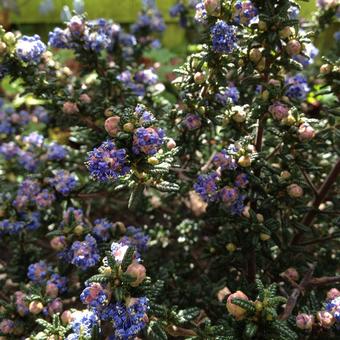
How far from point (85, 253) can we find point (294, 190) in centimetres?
89

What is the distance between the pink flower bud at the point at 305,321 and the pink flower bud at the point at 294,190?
19.6 inches

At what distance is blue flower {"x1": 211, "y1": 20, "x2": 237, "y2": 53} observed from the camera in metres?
1.80

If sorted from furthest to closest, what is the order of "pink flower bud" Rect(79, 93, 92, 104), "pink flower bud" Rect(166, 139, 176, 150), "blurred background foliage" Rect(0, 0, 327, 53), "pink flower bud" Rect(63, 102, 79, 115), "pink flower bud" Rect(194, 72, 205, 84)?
"blurred background foliage" Rect(0, 0, 327, 53), "pink flower bud" Rect(79, 93, 92, 104), "pink flower bud" Rect(63, 102, 79, 115), "pink flower bud" Rect(194, 72, 205, 84), "pink flower bud" Rect(166, 139, 176, 150)

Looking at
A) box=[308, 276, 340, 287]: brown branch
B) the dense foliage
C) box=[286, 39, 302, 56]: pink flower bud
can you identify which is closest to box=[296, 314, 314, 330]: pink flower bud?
the dense foliage

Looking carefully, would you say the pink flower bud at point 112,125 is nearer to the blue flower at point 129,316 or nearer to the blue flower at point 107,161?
the blue flower at point 107,161

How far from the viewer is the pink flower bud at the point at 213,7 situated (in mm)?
1798

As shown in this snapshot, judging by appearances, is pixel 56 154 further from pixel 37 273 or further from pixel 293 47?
pixel 293 47

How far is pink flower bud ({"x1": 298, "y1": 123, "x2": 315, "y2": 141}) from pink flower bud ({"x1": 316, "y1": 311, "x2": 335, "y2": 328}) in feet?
2.18

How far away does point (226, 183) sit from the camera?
1967 mm

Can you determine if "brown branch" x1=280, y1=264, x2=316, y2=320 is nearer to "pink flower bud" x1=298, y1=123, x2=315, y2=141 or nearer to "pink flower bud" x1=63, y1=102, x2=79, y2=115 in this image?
"pink flower bud" x1=298, y1=123, x2=315, y2=141

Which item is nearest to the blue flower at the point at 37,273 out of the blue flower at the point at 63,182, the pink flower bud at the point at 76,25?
the blue flower at the point at 63,182

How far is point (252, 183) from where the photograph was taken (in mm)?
2045

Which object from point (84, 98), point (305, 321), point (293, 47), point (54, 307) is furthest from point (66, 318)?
point (293, 47)

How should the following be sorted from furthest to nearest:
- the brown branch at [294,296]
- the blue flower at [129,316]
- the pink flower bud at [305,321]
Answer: the brown branch at [294,296] < the pink flower bud at [305,321] < the blue flower at [129,316]
